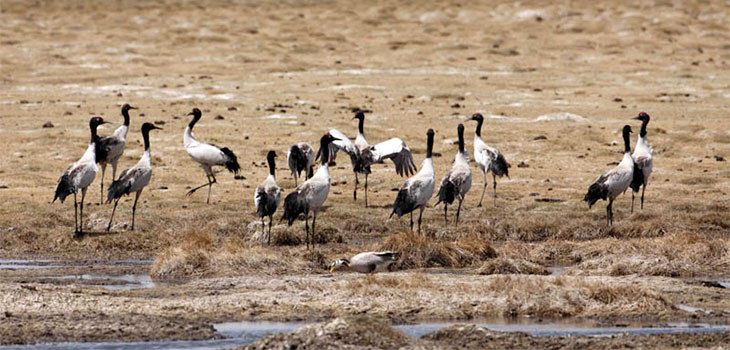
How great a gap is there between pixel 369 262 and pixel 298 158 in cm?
1009

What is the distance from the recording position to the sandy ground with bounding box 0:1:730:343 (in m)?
17.4

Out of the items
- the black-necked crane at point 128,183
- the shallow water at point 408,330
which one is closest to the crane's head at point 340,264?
the shallow water at point 408,330

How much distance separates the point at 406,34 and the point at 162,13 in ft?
55.4

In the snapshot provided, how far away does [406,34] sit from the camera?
75188mm

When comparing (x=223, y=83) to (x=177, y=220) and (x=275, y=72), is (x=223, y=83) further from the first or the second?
(x=177, y=220)

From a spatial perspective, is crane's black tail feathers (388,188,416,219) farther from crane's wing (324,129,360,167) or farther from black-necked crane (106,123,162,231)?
crane's wing (324,129,360,167)

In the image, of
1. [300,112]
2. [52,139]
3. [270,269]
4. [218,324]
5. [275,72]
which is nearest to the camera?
[218,324]

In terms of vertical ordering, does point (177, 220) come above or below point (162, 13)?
below

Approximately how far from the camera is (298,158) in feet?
98.6

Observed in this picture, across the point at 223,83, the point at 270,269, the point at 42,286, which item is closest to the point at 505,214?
the point at 270,269

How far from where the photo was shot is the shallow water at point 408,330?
14.6 metres

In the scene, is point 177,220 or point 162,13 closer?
point 177,220

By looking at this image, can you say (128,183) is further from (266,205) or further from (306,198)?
(306,198)

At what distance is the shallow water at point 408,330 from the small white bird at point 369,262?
13.4ft
